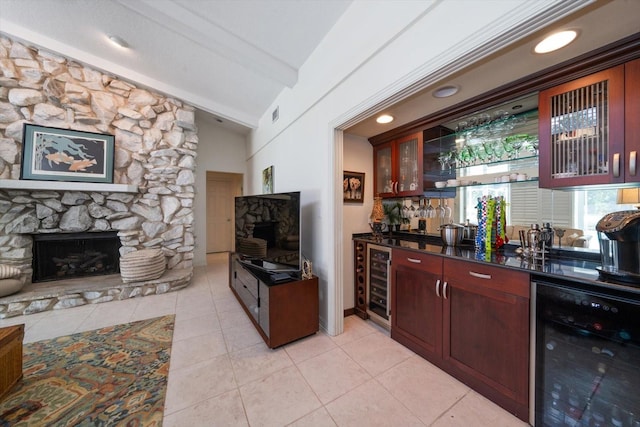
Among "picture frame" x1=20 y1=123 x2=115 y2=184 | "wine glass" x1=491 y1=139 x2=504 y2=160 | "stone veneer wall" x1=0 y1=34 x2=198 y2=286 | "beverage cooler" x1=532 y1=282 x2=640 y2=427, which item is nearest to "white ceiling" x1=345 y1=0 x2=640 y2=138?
"wine glass" x1=491 y1=139 x2=504 y2=160

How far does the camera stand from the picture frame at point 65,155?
3068mm

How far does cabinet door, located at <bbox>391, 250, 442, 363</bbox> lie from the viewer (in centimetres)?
175

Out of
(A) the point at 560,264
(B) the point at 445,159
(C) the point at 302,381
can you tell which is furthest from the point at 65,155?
(A) the point at 560,264

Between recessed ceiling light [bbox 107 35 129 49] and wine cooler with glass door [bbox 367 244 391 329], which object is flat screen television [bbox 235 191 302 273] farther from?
recessed ceiling light [bbox 107 35 129 49]

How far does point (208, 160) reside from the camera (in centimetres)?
510

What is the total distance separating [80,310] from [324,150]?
11.8ft

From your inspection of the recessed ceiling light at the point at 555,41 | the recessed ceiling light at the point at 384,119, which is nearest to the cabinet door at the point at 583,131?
the recessed ceiling light at the point at 555,41

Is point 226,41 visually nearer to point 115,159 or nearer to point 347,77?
point 347,77

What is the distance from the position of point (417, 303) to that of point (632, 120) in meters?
1.65

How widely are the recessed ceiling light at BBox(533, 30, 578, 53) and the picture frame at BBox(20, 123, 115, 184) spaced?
16.4 ft

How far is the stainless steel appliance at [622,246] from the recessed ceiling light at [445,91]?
4.02ft

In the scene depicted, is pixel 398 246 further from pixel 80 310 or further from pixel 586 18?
pixel 80 310

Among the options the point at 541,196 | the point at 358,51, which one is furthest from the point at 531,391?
the point at 358,51

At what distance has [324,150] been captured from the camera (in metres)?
2.27
